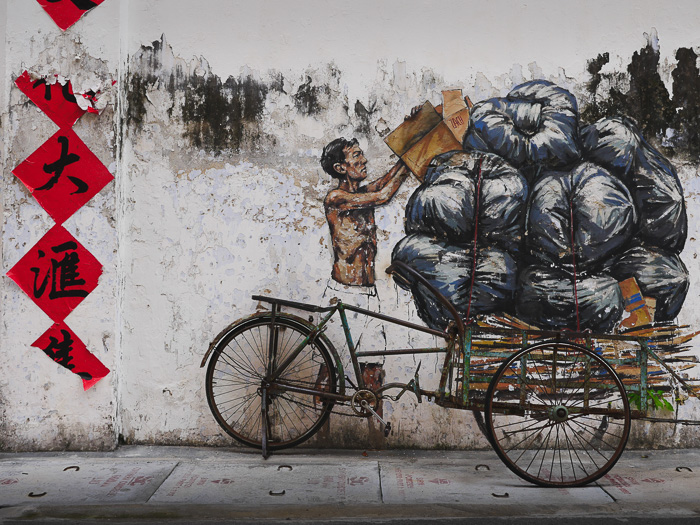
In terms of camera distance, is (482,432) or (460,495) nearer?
(460,495)

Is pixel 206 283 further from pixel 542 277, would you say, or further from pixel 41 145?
pixel 542 277

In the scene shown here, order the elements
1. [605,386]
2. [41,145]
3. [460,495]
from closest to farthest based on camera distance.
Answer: [460,495] → [605,386] → [41,145]

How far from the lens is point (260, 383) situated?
191 inches

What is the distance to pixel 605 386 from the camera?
14.4ft

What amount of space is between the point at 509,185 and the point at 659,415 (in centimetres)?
212

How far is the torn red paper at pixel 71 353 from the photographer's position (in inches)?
186

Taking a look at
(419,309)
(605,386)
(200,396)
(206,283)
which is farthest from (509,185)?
(200,396)

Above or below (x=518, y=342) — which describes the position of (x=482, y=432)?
below

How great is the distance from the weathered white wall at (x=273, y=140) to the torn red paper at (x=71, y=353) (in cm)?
19

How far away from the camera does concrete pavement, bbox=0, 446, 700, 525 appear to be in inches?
144

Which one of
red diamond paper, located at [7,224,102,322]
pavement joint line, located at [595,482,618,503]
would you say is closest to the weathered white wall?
red diamond paper, located at [7,224,102,322]

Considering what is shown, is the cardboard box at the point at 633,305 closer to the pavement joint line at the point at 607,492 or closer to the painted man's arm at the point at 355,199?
the pavement joint line at the point at 607,492

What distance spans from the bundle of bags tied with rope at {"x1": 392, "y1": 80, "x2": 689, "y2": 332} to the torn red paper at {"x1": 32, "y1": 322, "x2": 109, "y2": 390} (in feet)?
7.79

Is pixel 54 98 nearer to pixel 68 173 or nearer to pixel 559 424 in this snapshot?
pixel 68 173
